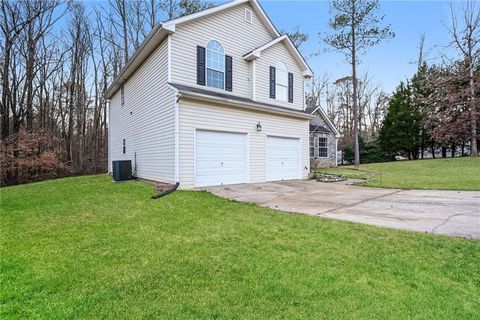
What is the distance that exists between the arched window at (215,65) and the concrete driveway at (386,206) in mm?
4127

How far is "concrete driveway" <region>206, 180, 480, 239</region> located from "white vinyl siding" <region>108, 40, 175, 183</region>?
2217mm

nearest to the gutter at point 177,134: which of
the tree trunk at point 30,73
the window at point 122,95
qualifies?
the window at point 122,95

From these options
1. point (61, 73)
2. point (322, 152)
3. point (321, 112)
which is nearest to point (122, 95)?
point (61, 73)

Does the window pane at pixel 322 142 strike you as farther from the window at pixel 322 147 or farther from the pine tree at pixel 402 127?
the pine tree at pixel 402 127

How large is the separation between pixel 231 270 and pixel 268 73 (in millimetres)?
10642

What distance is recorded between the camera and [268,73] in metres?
12.5

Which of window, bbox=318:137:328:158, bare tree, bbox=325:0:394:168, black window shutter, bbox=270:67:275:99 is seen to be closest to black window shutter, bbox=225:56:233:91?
black window shutter, bbox=270:67:275:99

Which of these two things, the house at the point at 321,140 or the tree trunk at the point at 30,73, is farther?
the house at the point at 321,140

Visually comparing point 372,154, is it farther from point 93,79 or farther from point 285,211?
point 93,79

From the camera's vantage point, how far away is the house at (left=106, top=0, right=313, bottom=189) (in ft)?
30.6

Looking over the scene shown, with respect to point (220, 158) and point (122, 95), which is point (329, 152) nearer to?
point (220, 158)

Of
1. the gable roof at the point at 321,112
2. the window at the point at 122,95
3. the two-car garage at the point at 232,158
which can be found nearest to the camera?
the two-car garage at the point at 232,158

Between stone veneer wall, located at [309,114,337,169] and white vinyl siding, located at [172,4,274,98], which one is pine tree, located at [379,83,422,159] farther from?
white vinyl siding, located at [172,4,274,98]

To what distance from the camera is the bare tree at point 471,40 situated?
64.2 ft
